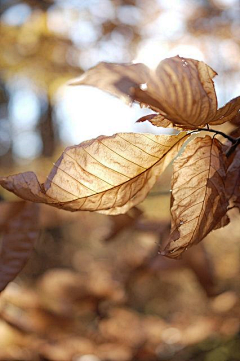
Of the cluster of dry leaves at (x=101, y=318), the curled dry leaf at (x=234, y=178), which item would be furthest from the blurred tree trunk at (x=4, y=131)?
the curled dry leaf at (x=234, y=178)

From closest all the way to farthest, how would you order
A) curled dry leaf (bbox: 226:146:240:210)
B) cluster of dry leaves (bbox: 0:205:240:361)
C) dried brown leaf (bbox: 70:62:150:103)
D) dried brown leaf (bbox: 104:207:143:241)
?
1. dried brown leaf (bbox: 70:62:150:103)
2. curled dry leaf (bbox: 226:146:240:210)
3. dried brown leaf (bbox: 104:207:143:241)
4. cluster of dry leaves (bbox: 0:205:240:361)

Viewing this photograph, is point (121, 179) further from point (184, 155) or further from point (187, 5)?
point (187, 5)

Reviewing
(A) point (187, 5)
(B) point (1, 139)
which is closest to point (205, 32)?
(A) point (187, 5)

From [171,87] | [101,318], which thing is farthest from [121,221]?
[101,318]

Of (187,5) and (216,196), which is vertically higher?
(187,5)

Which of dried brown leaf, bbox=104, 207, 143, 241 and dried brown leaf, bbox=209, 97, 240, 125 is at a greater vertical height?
dried brown leaf, bbox=209, 97, 240, 125

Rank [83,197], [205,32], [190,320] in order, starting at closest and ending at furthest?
1. [83,197]
2. [190,320]
3. [205,32]

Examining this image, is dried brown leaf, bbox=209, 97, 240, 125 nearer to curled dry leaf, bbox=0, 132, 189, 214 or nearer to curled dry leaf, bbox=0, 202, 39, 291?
curled dry leaf, bbox=0, 132, 189, 214

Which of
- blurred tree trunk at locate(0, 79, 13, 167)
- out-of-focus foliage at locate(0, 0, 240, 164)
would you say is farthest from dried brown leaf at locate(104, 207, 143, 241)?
blurred tree trunk at locate(0, 79, 13, 167)
